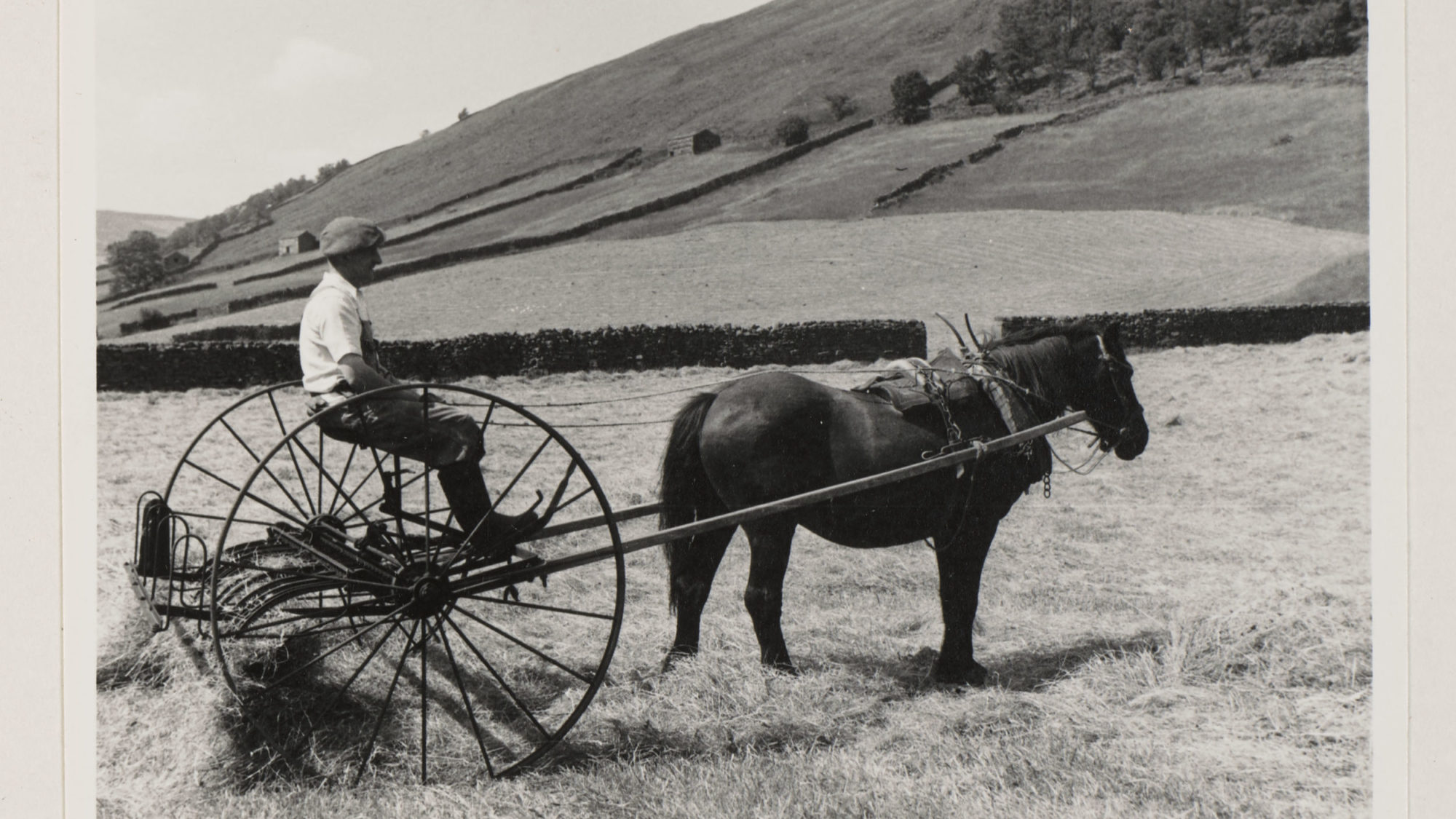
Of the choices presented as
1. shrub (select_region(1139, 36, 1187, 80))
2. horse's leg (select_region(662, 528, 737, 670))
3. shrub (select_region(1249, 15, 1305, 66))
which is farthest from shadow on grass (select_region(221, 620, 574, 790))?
shrub (select_region(1139, 36, 1187, 80))

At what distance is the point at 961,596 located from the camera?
18.1 feet

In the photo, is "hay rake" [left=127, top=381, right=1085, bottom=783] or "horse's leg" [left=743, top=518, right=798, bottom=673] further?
"horse's leg" [left=743, top=518, right=798, bottom=673]

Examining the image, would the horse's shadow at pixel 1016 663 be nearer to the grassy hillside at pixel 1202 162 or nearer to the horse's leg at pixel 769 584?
the horse's leg at pixel 769 584

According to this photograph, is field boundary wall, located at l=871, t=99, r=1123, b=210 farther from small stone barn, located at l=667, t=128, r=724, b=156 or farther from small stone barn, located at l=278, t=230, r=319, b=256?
small stone barn, located at l=278, t=230, r=319, b=256

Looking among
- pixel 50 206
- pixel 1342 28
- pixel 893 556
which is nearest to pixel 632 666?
pixel 893 556

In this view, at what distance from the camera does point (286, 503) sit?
323 inches

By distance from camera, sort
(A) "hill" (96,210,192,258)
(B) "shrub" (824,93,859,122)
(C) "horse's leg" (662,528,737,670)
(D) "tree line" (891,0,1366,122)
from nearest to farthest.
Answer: (A) "hill" (96,210,192,258)
(C) "horse's leg" (662,528,737,670)
(D) "tree line" (891,0,1366,122)
(B) "shrub" (824,93,859,122)

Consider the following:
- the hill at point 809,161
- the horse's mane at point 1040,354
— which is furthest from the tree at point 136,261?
the horse's mane at point 1040,354

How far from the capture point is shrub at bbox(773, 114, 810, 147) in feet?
65.7

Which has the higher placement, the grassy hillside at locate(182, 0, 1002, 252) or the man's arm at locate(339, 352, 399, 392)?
the grassy hillside at locate(182, 0, 1002, 252)

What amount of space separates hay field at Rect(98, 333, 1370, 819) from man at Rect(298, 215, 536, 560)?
1194 mm

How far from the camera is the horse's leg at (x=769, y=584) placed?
536 cm

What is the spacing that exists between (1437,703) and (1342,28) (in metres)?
6.47

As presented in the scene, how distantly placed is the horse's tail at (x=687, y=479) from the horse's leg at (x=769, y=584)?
12.3 inches
